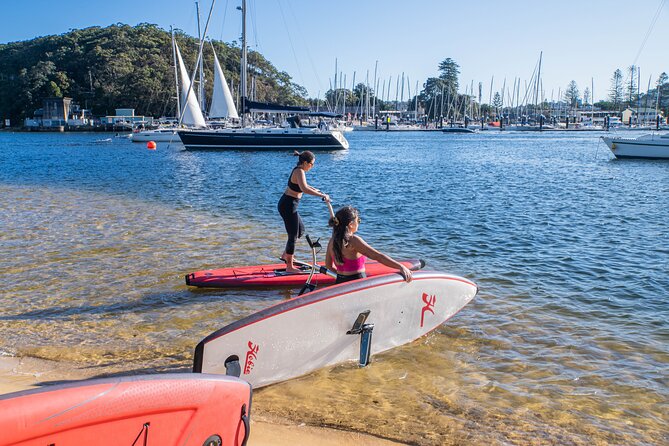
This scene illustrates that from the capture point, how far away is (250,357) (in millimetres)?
5156

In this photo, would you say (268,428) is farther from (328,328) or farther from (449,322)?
(449,322)

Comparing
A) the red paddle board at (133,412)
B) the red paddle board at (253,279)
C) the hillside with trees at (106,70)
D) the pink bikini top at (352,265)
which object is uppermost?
the hillside with trees at (106,70)

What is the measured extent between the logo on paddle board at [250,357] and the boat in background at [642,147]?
4208cm

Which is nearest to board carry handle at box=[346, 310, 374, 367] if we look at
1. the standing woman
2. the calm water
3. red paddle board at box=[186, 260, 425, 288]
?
the calm water

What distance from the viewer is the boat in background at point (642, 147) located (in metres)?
39.5

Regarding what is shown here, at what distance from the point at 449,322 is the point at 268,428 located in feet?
11.7

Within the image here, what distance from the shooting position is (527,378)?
599 cm

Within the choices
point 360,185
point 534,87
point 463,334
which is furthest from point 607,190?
point 534,87

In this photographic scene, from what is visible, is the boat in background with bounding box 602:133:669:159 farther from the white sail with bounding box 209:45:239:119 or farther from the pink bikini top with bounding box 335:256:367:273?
the pink bikini top with bounding box 335:256:367:273

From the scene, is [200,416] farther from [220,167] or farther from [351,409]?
[220,167]

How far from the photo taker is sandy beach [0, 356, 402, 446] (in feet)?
15.0

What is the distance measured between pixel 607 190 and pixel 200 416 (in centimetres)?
2553

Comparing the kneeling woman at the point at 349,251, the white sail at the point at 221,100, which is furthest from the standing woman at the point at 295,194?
the white sail at the point at 221,100

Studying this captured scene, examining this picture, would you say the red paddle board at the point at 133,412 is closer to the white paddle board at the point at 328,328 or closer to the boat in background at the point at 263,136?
the white paddle board at the point at 328,328
